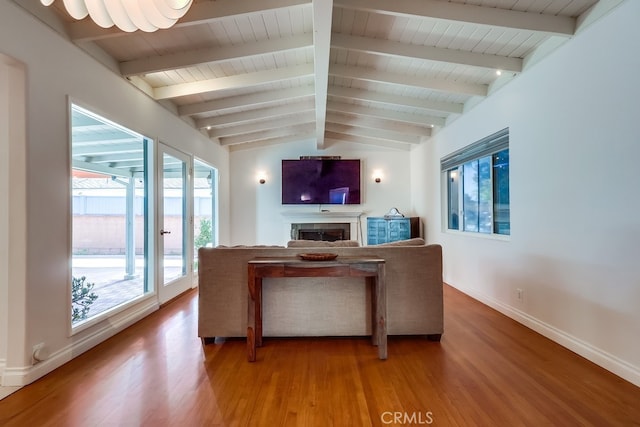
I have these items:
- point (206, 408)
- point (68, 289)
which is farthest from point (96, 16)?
point (68, 289)

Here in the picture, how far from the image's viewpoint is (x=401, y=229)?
5.89 metres

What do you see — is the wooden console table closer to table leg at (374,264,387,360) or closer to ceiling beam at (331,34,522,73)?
table leg at (374,264,387,360)

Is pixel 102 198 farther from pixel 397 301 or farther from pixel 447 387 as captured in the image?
pixel 447 387

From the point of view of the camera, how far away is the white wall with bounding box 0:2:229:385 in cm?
202

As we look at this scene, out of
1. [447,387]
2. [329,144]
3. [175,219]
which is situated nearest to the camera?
[447,387]

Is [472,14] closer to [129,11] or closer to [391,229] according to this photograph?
[129,11]

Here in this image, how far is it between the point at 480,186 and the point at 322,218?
314 cm

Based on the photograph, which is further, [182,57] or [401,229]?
[401,229]

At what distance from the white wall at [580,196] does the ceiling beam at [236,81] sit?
2249mm

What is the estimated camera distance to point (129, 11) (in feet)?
3.67

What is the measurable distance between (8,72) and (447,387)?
135 inches

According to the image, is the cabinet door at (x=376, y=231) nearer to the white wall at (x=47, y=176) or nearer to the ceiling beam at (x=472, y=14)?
the ceiling beam at (x=472, y=14)

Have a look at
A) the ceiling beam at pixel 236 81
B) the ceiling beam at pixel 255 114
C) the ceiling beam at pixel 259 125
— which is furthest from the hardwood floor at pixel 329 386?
the ceiling beam at pixel 259 125

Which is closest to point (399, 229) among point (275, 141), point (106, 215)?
point (275, 141)
